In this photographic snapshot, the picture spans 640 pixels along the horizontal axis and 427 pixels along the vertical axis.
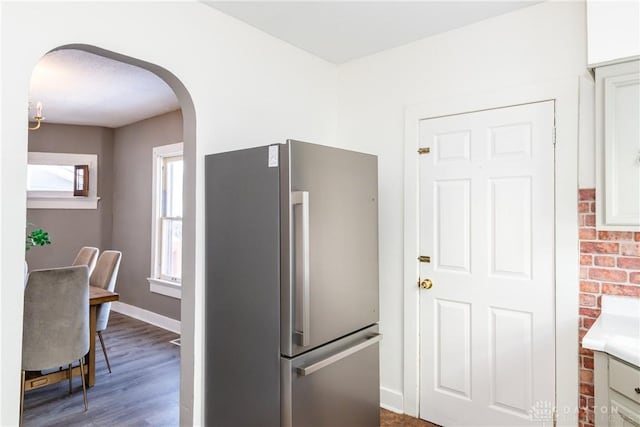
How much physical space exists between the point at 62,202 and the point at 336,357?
4.83 meters

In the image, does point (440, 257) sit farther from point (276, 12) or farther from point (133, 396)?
point (133, 396)

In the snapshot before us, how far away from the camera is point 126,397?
2922 mm

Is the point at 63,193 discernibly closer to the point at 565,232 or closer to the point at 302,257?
the point at 302,257

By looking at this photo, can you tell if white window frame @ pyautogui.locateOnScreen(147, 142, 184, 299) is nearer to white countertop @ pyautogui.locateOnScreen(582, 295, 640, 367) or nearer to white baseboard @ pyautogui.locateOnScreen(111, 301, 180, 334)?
white baseboard @ pyautogui.locateOnScreen(111, 301, 180, 334)

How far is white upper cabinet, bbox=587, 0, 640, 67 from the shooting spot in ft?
5.57

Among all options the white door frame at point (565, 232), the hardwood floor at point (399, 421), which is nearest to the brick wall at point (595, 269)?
the white door frame at point (565, 232)

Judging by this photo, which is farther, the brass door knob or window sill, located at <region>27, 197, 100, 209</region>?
window sill, located at <region>27, 197, 100, 209</region>

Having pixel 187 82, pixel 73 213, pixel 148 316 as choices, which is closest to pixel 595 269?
pixel 187 82

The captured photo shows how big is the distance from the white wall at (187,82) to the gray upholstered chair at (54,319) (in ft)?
3.63

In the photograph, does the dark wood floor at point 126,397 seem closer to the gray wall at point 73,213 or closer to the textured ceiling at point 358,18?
the gray wall at point 73,213

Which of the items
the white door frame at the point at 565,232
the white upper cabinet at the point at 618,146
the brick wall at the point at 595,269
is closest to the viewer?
the white upper cabinet at the point at 618,146

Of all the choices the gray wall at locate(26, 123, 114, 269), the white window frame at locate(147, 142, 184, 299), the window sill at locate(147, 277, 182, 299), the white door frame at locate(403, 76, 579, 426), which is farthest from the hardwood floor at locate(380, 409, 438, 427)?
the gray wall at locate(26, 123, 114, 269)

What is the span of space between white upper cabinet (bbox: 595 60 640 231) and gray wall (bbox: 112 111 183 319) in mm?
4028

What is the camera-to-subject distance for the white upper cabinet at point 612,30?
1.70m
